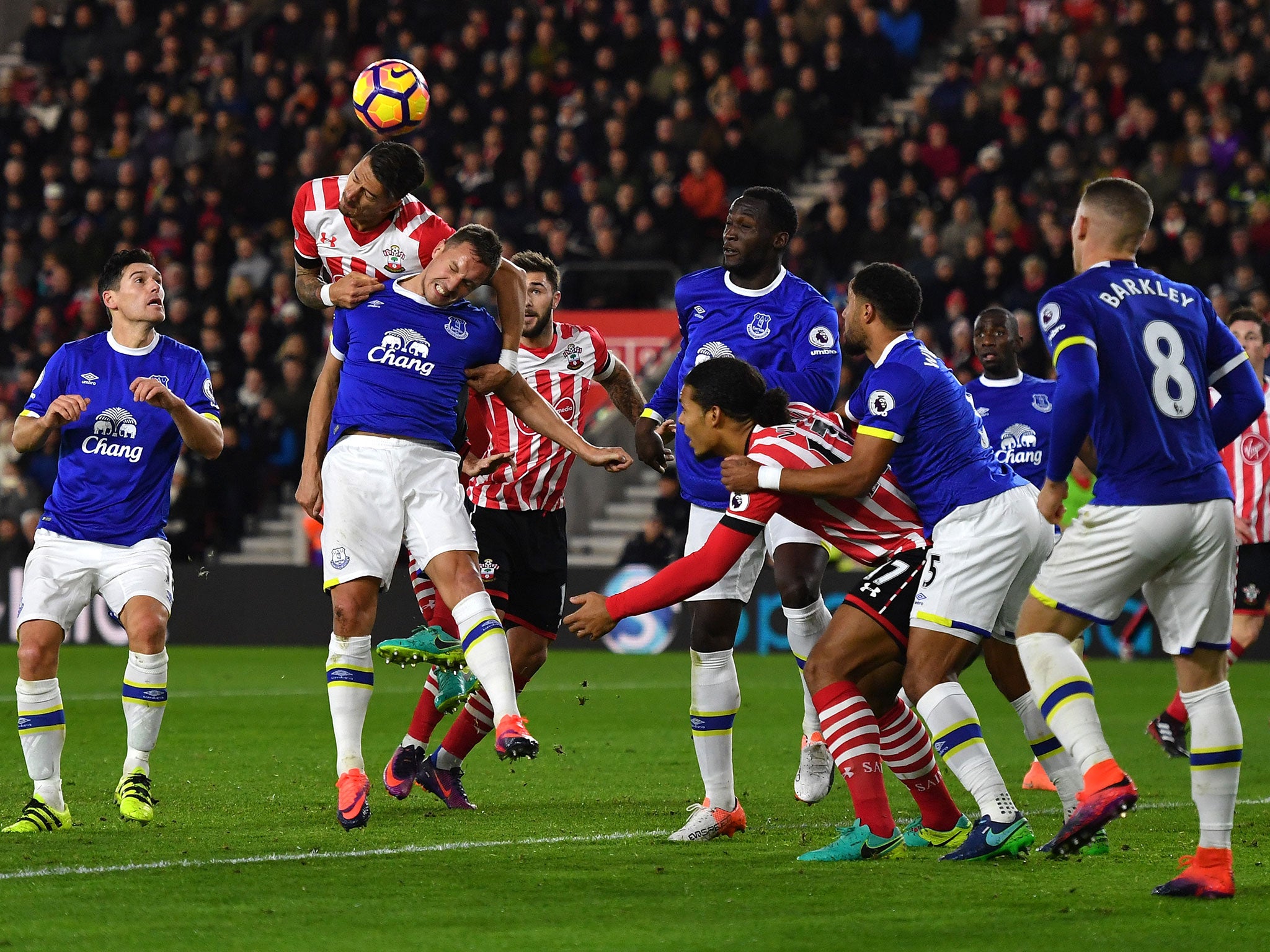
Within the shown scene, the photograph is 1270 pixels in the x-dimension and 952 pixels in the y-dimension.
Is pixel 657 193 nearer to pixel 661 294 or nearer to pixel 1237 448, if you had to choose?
pixel 661 294

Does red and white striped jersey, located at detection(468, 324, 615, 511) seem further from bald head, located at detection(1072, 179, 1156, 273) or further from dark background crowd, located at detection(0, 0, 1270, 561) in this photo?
dark background crowd, located at detection(0, 0, 1270, 561)

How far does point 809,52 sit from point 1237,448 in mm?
11411

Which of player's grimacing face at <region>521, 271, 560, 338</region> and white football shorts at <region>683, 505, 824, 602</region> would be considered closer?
white football shorts at <region>683, 505, 824, 602</region>

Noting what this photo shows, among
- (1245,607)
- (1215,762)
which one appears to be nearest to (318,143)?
(1245,607)

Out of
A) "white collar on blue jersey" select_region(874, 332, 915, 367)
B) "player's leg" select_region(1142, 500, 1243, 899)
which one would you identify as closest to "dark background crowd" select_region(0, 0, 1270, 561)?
"white collar on blue jersey" select_region(874, 332, 915, 367)

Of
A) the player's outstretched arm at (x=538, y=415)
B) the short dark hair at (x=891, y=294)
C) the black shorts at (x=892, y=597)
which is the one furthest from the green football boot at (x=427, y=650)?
the short dark hair at (x=891, y=294)

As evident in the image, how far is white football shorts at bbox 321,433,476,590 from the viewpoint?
675cm

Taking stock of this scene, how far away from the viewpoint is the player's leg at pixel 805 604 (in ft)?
25.0

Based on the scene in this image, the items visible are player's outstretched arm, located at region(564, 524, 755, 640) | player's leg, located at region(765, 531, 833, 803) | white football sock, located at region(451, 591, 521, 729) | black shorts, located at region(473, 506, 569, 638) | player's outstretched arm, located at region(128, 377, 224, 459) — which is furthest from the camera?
black shorts, located at region(473, 506, 569, 638)

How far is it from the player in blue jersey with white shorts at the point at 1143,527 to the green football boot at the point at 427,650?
2207 millimetres

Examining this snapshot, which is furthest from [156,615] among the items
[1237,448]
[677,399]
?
[1237,448]

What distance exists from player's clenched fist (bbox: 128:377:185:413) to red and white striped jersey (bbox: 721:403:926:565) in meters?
2.38

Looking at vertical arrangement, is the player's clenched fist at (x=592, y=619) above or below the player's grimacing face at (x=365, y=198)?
below

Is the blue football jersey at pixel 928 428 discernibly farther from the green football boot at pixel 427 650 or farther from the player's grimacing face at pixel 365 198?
the player's grimacing face at pixel 365 198
